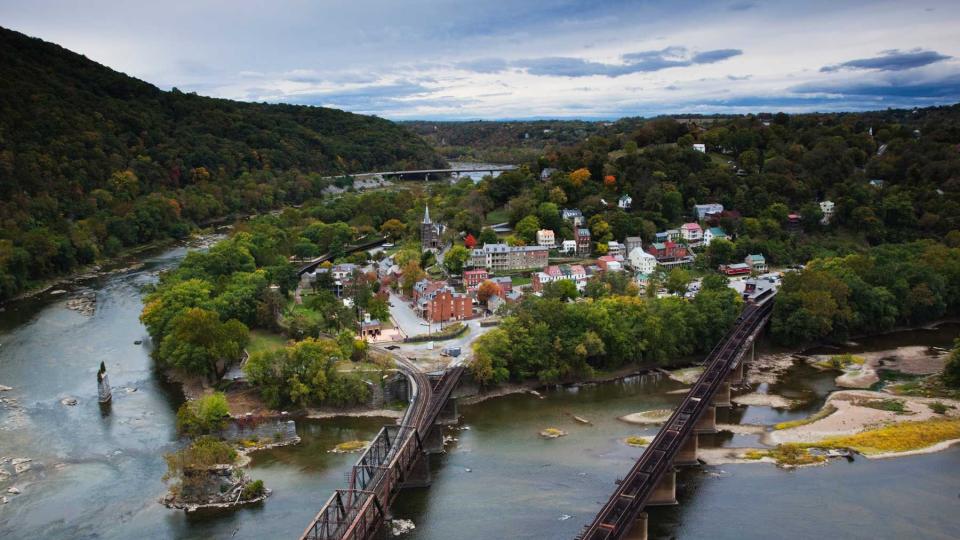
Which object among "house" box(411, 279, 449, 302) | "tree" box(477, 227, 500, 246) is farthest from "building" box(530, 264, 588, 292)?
"tree" box(477, 227, 500, 246)

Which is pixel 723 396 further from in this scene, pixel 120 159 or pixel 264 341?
pixel 120 159

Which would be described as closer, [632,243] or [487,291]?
[487,291]

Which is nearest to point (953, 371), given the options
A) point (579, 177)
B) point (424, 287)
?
point (424, 287)

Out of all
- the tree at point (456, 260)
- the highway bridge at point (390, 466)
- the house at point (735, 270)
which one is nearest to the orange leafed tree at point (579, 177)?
the house at point (735, 270)

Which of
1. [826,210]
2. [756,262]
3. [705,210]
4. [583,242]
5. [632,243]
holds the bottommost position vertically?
[756,262]

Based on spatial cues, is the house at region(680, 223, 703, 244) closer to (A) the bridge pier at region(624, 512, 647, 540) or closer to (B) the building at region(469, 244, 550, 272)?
(B) the building at region(469, 244, 550, 272)

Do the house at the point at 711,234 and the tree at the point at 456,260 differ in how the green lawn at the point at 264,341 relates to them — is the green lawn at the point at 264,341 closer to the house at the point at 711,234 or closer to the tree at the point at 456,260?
the tree at the point at 456,260
